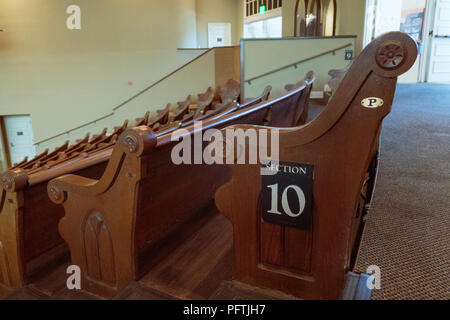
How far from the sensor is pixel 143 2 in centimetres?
786

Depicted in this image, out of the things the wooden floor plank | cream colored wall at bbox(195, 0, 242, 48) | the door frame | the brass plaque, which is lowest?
the wooden floor plank

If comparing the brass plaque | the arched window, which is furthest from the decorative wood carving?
the brass plaque

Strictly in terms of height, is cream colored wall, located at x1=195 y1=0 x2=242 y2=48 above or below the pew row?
above

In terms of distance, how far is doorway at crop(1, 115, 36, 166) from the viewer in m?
7.72

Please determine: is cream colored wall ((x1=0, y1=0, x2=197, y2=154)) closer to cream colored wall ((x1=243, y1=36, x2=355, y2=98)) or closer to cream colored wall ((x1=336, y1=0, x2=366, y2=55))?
cream colored wall ((x1=243, y1=36, x2=355, y2=98))

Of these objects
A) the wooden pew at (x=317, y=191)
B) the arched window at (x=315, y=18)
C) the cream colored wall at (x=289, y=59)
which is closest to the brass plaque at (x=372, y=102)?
the wooden pew at (x=317, y=191)

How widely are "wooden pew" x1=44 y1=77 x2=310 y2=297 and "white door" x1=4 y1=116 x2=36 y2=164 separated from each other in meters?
7.32

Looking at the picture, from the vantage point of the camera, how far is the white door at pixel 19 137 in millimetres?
7723

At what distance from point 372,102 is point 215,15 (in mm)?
10062

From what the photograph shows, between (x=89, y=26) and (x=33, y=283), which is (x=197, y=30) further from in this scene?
(x=33, y=283)

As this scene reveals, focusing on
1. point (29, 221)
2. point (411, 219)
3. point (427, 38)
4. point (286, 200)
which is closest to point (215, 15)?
point (427, 38)

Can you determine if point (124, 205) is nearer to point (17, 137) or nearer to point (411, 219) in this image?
point (411, 219)
